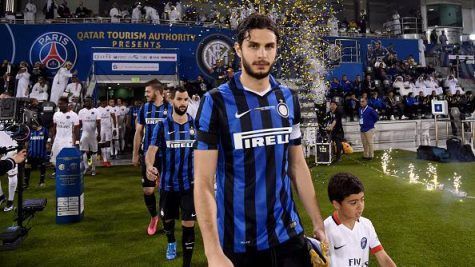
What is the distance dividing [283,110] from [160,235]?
416 cm

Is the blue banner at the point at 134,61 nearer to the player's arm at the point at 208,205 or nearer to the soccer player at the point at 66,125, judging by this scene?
the soccer player at the point at 66,125

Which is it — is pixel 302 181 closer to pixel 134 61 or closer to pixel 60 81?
A: pixel 134 61

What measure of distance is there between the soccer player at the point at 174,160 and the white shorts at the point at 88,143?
749 centimetres

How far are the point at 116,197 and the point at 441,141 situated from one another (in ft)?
48.9

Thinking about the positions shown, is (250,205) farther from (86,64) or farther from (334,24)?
(334,24)

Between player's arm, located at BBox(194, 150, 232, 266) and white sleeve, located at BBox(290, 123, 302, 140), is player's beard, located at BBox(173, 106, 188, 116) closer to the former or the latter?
white sleeve, located at BBox(290, 123, 302, 140)

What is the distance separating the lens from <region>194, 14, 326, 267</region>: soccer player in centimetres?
194

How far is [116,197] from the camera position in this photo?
8.17 meters

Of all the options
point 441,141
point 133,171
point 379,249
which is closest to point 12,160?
point 379,249

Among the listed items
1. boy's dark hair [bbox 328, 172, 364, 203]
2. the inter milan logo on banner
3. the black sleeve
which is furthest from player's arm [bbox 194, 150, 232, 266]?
the inter milan logo on banner

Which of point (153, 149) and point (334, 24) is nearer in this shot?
point (153, 149)

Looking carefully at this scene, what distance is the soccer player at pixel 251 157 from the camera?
6.35 ft

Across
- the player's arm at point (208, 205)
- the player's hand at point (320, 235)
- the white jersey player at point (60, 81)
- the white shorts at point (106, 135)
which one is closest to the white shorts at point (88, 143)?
the white shorts at point (106, 135)

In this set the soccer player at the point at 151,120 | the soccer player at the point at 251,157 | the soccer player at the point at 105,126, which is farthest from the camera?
the soccer player at the point at 105,126
